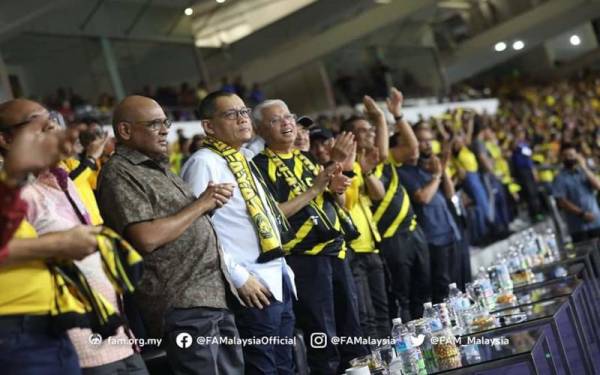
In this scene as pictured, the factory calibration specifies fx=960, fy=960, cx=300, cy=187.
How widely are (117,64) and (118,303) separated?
13.2 metres

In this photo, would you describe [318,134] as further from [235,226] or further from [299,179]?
[235,226]

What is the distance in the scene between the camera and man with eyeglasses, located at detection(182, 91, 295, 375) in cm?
358

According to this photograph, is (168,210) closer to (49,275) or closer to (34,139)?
(49,275)

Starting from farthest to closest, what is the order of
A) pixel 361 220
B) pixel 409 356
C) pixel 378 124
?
pixel 378 124 → pixel 361 220 → pixel 409 356

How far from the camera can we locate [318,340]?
4184 mm

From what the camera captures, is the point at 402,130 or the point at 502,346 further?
the point at 402,130

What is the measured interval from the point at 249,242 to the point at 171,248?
590mm

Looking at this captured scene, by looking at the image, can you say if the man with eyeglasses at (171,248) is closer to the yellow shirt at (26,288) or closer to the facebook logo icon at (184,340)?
the facebook logo icon at (184,340)

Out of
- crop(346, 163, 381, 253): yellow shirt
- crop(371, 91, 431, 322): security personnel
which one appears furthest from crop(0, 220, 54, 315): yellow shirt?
crop(371, 91, 431, 322): security personnel

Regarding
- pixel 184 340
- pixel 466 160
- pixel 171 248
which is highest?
pixel 466 160

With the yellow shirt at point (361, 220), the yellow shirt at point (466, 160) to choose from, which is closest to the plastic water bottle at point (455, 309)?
the yellow shirt at point (361, 220)

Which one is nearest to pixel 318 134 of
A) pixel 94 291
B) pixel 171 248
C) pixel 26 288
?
pixel 171 248

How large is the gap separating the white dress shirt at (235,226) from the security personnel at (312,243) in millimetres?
460

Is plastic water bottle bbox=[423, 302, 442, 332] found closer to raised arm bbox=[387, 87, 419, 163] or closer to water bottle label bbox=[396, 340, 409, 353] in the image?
water bottle label bbox=[396, 340, 409, 353]
